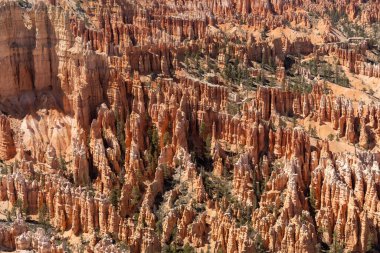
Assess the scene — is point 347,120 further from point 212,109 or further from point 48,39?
point 48,39

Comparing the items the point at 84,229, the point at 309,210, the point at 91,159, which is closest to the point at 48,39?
the point at 91,159

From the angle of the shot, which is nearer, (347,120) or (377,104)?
(347,120)

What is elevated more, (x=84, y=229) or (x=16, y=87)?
(x=16, y=87)

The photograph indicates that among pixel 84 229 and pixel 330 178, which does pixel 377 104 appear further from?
pixel 84 229

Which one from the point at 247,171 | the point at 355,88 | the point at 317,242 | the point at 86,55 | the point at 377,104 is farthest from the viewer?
the point at 355,88

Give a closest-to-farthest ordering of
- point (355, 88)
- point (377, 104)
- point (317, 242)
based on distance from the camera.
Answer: point (317, 242)
point (377, 104)
point (355, 88)

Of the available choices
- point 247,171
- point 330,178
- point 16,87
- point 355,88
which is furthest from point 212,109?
point 355,88

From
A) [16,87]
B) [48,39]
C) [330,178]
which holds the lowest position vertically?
[330,178]
